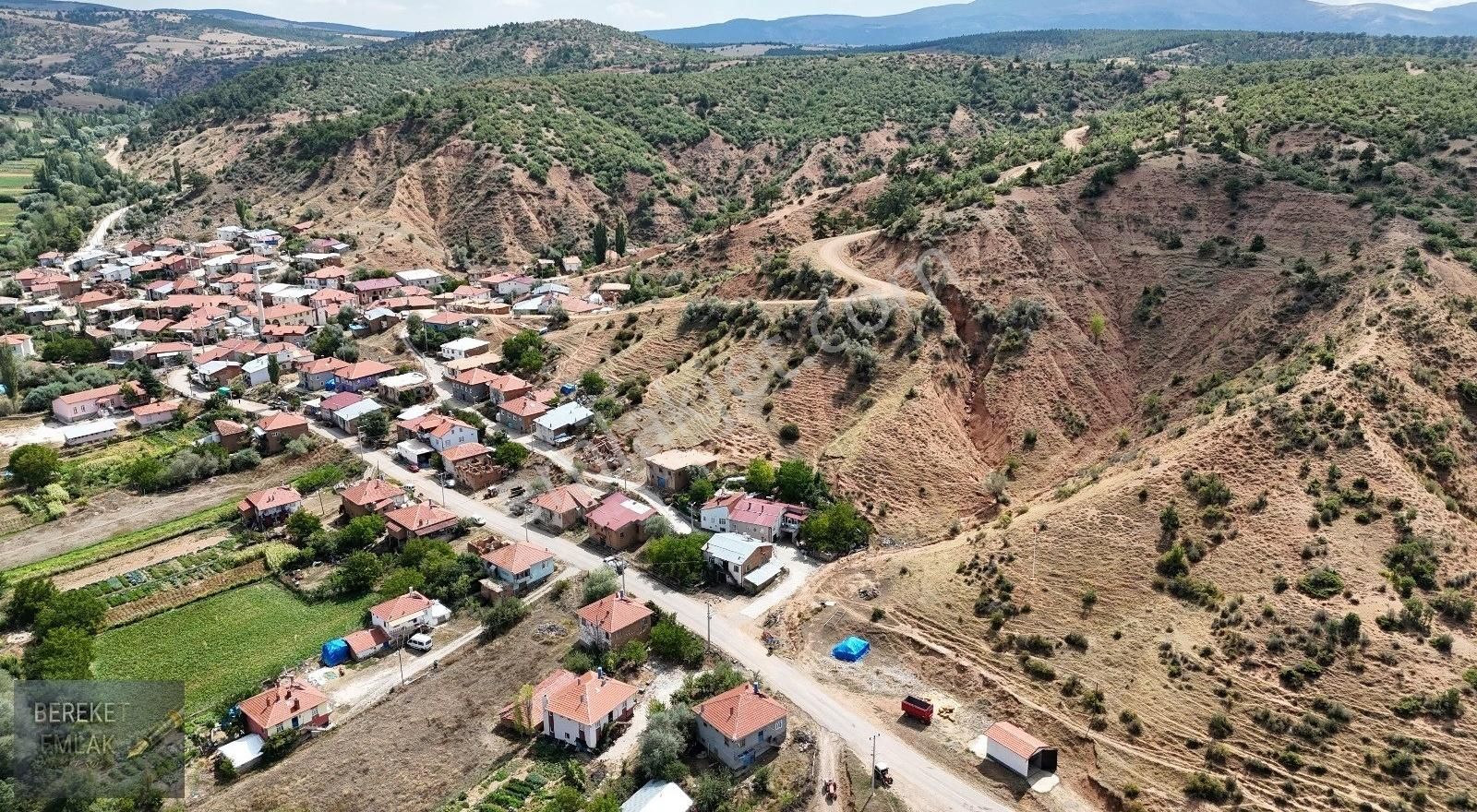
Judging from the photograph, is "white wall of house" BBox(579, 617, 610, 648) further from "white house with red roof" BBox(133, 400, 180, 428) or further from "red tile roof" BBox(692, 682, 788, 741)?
"white house with red roof" BBox(133, 400, 180, 428)

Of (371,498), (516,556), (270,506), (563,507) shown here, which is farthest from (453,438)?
(516,556)

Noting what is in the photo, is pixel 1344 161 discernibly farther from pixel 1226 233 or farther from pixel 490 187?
pixel 490 187

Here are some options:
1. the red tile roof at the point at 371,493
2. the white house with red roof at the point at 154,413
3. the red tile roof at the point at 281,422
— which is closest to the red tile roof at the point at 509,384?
the red tile roof at the point at 281,422

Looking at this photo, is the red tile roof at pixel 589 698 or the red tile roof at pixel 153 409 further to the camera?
the red tile roof at pixel 153 409

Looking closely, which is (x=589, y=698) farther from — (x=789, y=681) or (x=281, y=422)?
(x=281, y=422)

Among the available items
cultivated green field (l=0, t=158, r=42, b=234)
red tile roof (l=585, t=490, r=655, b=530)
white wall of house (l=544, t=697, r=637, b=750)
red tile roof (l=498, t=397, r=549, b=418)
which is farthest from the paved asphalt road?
cultivated green field (l=0, t=158, r=42, b=234)

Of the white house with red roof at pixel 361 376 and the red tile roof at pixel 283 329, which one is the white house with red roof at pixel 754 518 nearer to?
the white house with red roof at pixel 361 376
